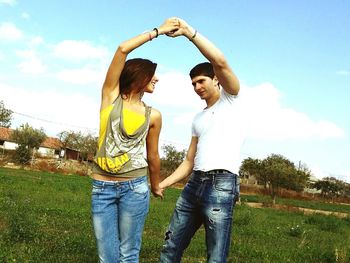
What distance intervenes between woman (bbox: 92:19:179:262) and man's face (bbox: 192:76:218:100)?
68 cm

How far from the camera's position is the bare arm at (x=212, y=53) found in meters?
3.58

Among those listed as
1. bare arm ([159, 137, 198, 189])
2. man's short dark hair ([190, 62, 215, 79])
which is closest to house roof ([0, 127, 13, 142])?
bare arm ([159, 137, 198, 189])

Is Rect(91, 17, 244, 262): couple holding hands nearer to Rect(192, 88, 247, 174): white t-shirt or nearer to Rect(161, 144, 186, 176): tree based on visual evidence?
Rect(192, 88, 247, 174): white t-shirt

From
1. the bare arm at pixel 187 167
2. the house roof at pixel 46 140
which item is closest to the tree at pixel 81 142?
the house roof at pixel 46 140

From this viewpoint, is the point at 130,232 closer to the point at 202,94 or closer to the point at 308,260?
the point at 202,94

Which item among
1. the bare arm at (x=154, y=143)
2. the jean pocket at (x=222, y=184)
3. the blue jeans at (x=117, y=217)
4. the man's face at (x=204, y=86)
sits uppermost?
the man's face at (x=204, y=86)

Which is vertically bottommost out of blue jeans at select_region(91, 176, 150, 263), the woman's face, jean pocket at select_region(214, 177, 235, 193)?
blue jeans at select_region(91, 176, 150, 263)

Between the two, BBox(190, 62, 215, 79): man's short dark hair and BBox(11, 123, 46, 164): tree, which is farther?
BBox(11, 123, 46, 164): tree

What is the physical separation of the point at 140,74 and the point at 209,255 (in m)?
1.73

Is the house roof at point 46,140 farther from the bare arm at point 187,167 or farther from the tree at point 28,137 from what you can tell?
the bare arm at point 187,167

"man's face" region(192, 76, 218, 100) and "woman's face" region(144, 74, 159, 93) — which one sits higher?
"man's face" region(192, 76, 218, 100)

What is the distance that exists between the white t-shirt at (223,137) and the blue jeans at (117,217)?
78cm

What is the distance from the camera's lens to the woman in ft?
11.1

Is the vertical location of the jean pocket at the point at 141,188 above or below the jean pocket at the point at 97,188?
above
